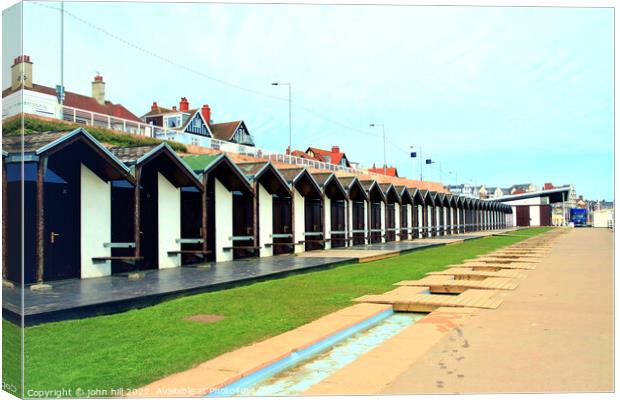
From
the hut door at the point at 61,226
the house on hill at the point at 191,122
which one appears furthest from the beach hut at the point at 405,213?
the house on hill at the point at 191,122

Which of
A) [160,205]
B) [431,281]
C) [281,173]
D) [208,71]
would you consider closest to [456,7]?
[208,71]

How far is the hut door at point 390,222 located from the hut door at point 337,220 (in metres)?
5.66

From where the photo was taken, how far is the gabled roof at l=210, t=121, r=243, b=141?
7869cm

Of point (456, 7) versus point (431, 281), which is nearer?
point (456, 7)

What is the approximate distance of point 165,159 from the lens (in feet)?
48.6

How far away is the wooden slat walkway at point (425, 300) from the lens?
9.42 m

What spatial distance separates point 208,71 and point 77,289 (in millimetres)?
4657

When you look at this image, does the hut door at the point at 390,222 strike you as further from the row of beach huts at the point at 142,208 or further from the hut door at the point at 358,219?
the row of beach huts at the point at 142,208

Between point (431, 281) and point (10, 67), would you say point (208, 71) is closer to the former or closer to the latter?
point (10, 67)

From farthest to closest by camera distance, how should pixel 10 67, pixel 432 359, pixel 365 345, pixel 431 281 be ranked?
pixel 431 281 < pixel 365 345 < pixel 432 359 < pixel 10 67

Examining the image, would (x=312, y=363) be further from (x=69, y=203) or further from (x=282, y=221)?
(x=282, y=221)

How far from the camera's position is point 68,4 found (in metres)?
5.82

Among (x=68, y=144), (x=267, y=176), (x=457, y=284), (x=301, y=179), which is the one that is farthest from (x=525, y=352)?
(x=301, y=179)

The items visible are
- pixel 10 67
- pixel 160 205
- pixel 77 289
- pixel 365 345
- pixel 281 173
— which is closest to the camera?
pixel 10 67
